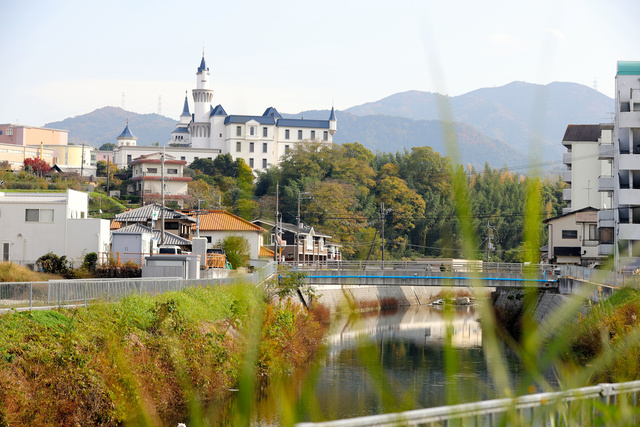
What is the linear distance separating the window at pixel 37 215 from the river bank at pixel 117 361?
1498 cm

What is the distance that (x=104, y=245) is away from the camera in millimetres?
34250

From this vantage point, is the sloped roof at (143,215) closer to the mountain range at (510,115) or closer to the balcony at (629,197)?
the balcony at (629,197)

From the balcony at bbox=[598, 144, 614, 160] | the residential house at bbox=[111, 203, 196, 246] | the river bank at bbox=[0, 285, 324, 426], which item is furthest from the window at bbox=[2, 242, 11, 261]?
the balcony at bbox=[598, 144, 614, 160]

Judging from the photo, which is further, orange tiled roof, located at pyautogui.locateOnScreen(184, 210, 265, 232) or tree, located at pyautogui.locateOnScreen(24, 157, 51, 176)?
tree, located at pyautogui.locateOnScreen(24, 157, 51, 176)

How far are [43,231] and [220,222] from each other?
1769 cm

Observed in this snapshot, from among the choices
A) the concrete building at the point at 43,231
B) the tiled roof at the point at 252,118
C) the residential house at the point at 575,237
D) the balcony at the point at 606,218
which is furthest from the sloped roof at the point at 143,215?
the tiled roof at the point at 252,118

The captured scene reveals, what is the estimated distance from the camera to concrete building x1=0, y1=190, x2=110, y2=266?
3288 cm

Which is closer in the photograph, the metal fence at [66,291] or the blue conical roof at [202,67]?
the metal fence at [66,291]

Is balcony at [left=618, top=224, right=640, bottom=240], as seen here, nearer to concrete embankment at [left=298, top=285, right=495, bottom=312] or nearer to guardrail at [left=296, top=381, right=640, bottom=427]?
concrete embankment at [left=298, top=285, right=495, bottom=312]

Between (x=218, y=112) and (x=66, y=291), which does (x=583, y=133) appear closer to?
(x=66, y=291)

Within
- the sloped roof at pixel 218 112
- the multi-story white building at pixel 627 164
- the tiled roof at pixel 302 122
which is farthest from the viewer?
the sloped roof at pixel 218 112

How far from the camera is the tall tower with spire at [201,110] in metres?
103

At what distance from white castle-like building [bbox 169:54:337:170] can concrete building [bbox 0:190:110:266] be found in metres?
59.6

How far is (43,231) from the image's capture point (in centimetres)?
3334
